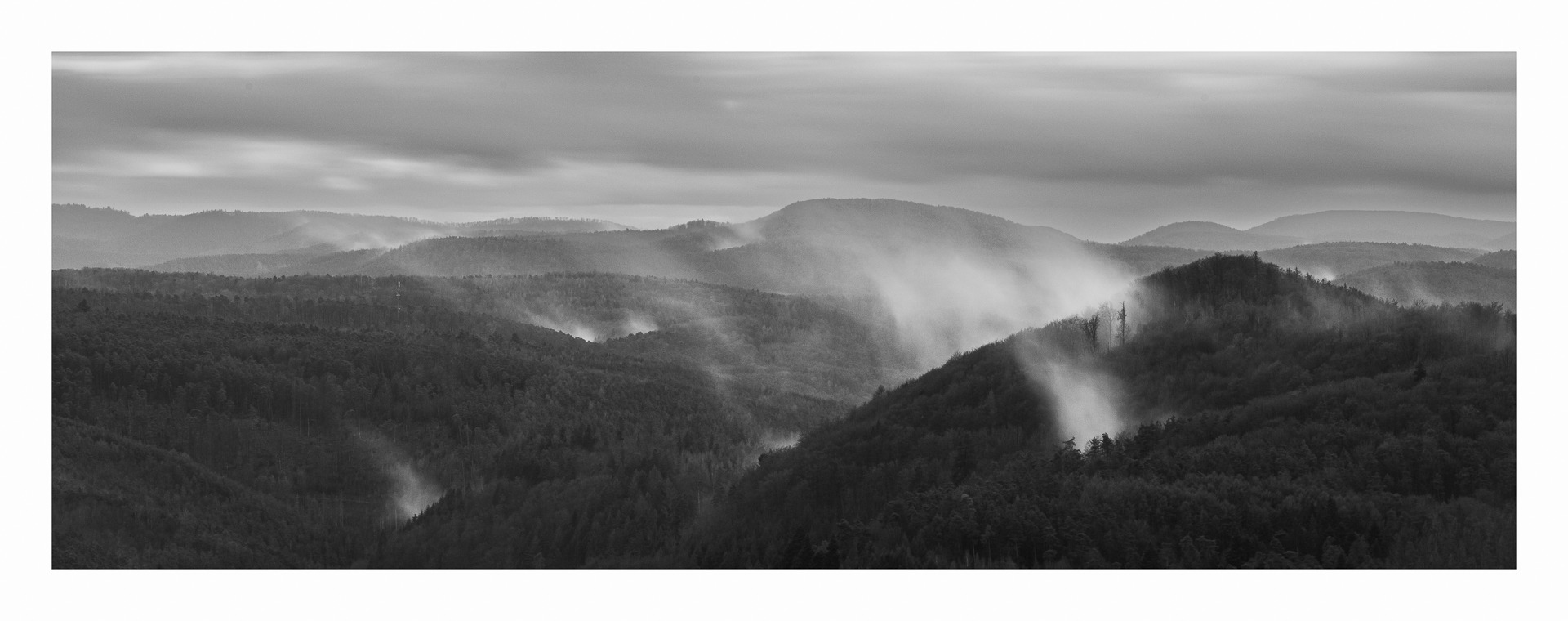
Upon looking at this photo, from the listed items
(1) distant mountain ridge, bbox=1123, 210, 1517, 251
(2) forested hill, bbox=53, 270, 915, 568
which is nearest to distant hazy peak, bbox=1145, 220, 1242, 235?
(1) distant mountain ridge, bbox=1123, 210, 1517, 251

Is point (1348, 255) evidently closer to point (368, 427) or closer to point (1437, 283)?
point (1437, 283)

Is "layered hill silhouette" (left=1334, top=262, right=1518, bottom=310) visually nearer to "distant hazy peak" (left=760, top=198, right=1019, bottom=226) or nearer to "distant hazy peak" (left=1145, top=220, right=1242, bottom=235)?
"distant hazy peak" (left=1145, top=220, right=1242, bottom=235)

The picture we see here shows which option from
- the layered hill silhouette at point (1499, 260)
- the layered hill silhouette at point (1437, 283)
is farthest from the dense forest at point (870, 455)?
the layered hill silhouette at point (1499, 260)

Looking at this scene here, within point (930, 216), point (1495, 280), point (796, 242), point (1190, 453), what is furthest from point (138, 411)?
point (796, 242)

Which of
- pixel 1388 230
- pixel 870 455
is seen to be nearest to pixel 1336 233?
pixel 1388 230

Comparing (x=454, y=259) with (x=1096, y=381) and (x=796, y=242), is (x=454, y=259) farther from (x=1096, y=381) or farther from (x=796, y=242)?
(x=1096, y=381)
